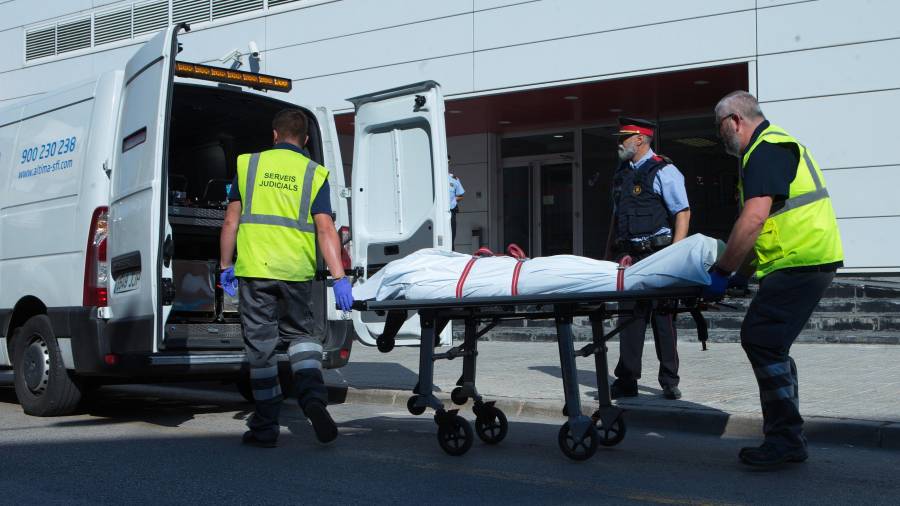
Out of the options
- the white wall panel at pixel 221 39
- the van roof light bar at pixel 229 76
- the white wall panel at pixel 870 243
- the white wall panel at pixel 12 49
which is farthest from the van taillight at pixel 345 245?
the white wall panel at pixel 12 49

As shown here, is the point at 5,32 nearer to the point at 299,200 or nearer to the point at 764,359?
the point at 299,200

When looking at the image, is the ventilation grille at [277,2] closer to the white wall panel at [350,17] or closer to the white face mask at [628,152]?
the white wall panel at [350,17]

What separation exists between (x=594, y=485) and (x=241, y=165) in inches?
115

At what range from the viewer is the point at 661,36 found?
14.1 meters

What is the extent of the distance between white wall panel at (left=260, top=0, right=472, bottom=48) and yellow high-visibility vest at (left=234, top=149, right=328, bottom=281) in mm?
9410

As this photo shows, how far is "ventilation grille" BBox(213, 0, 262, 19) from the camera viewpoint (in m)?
17.9

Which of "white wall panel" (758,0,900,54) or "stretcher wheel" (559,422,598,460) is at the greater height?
"white wall panel" (758,0,900,54)

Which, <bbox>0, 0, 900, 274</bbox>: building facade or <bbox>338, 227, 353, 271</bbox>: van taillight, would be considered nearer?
<bbox>338, 227, 353, 271</bbox>: van taillight

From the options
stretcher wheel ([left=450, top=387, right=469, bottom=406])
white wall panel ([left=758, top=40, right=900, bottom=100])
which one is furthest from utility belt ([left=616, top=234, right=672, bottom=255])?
white wall panel ([left=758, top=40, right=900, bottom=100])

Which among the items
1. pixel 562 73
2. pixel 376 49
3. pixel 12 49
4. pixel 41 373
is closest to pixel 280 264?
pixel 41 373

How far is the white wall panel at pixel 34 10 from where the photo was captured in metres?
20.4

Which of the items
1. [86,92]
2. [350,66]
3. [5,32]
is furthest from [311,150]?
[5,32]

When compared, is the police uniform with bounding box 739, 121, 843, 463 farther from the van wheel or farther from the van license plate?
the van wheel

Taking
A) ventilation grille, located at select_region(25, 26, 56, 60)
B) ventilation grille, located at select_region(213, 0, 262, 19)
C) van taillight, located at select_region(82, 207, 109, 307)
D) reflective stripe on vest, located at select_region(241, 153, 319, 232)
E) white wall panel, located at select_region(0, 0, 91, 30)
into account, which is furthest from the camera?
ventilation grille, located at select_region(25, 26, 56, 60)
